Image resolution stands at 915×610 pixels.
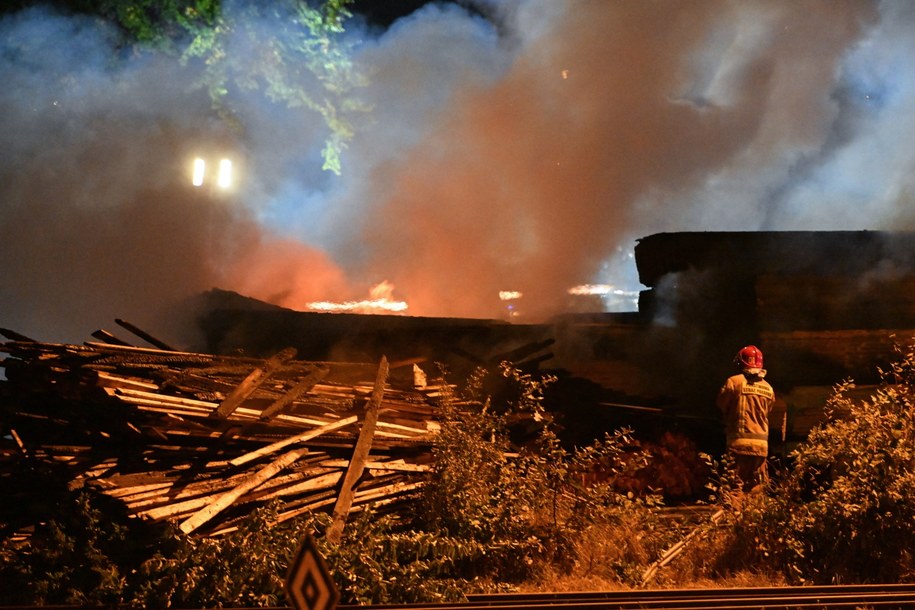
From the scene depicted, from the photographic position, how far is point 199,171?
800 inches

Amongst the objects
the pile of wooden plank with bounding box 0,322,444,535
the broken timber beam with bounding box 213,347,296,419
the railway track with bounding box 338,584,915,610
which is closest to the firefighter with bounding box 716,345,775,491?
the railway track with bounding box 338,584,915,610

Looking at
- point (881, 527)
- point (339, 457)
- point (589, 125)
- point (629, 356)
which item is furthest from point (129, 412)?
point (589, 125)

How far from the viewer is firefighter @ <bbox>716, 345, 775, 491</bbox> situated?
28.3 feet

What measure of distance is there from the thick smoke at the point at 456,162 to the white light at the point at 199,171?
329mm

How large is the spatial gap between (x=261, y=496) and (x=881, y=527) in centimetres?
589

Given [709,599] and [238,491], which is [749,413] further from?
[238,491]

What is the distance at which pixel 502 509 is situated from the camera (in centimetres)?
766

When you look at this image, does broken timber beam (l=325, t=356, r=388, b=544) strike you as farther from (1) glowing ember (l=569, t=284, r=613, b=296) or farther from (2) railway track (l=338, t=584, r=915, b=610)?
(1) glowing ember (l=569, t=284, r=613, b=296)

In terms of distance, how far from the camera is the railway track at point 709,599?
6.07 m

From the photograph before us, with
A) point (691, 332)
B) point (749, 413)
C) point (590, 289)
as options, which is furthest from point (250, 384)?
point (590, 289)

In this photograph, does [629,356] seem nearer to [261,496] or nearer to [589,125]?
[261,496]

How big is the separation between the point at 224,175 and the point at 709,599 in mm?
18873

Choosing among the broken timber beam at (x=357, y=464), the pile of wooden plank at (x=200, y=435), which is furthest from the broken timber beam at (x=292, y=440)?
the broken timber beam at (x=357, y=464)

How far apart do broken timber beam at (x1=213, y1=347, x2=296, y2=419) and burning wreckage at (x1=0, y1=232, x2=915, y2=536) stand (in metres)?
0.02
